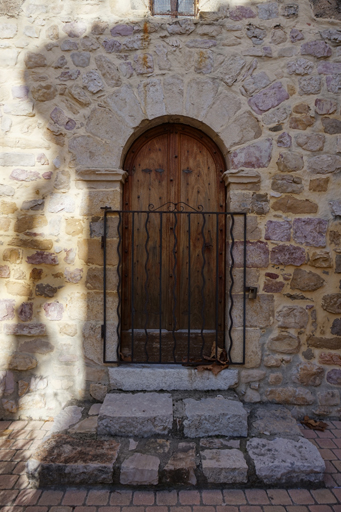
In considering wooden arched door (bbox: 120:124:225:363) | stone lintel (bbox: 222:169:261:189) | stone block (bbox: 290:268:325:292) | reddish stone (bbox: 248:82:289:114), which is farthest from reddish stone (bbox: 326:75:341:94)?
stone block (bbox: 290:268:325:292)

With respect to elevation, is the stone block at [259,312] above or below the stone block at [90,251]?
below

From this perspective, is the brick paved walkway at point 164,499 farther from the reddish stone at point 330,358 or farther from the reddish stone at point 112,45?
the reddish stone at point 112,45

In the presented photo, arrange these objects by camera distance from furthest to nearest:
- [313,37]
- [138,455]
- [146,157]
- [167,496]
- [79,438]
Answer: [146,157] < [313,37] < [79,438] < [138,455] < [167,496]

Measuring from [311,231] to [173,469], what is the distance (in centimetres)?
199

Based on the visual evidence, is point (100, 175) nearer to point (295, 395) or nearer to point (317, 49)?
point (317, 49)

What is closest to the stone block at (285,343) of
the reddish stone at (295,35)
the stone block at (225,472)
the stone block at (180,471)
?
the stone block at (225,472)

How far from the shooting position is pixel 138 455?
2.15m

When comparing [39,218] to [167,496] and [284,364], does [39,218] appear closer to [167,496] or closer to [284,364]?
[167,496]

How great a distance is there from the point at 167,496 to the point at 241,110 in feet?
9.05

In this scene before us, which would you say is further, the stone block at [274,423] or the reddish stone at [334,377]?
the reddish stone at [334,377]

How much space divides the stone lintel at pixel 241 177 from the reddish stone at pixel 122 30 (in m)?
1.37

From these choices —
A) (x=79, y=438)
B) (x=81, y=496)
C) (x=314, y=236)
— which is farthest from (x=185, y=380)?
(x=314, y=236)

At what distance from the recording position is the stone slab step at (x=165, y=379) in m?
2.73

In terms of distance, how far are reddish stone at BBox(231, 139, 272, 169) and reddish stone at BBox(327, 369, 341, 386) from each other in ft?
5.82
